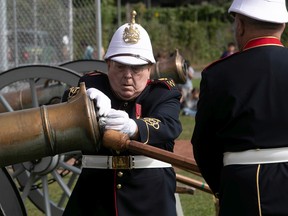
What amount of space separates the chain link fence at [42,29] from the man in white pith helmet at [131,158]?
5.18 meters

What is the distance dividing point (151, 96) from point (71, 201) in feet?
2.20

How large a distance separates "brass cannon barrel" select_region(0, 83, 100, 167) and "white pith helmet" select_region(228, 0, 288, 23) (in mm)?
808

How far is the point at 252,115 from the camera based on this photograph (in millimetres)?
3416

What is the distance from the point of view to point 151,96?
14.5 feet

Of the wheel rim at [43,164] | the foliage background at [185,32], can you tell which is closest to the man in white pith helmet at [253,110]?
the wheel rim at [43,164]

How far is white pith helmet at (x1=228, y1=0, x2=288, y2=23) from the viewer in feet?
11.3

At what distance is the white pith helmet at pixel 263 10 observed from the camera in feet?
11.3

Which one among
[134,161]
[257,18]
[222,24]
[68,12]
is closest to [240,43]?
[257,18]

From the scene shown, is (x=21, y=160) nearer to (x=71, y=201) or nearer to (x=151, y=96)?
Answer: (x=71, y=201)

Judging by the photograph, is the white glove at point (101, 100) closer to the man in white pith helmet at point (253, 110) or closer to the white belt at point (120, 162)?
the white belt at point (120, 162)

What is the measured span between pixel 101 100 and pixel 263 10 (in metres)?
0.95

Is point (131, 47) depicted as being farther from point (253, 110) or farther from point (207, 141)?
point (253, 110)

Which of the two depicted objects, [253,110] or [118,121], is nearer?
[253,110]

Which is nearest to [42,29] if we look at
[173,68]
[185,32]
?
[173,68]
